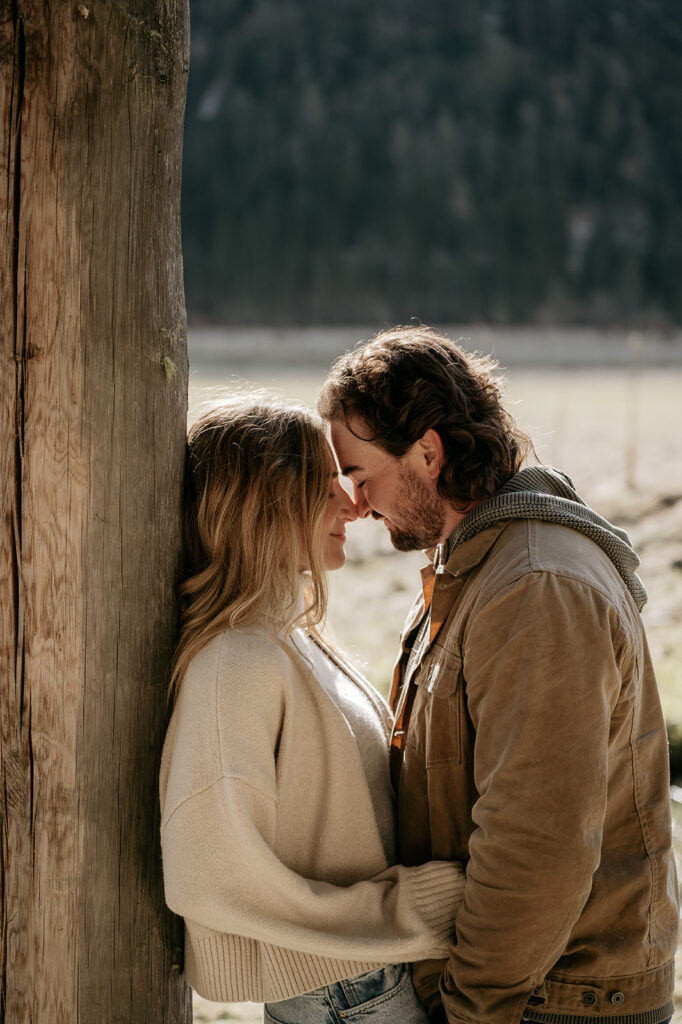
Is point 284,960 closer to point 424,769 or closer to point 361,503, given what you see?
point 424,769

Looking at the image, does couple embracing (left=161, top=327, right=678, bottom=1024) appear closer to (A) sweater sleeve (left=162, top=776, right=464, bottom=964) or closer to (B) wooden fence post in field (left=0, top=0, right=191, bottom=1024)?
(A) sweater sleeve (left=162, top=776, right=464, bottom=964)

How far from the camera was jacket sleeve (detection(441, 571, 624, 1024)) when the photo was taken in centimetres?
163

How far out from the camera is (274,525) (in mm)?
1905

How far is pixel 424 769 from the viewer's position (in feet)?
6.31

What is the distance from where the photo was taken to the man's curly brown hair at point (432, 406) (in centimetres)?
212

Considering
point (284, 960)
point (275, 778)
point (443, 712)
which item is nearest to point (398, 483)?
point (443, 712)

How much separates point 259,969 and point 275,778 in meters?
0.36

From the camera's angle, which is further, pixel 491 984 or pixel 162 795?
pixel 162 795

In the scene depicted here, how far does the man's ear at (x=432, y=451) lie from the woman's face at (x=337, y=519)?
0.65 feet

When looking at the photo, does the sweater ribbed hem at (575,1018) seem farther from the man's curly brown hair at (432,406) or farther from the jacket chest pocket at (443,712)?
the man's curly brown hair at (432,406)

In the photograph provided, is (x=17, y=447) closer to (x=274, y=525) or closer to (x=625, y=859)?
(x=274, y=525)

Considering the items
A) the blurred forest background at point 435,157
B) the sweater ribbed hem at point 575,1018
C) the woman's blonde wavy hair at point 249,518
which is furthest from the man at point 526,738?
the blurred forest background at point 435,157

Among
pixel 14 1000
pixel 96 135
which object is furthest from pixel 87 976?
pixel 96 135

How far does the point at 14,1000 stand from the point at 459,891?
0.83 meters
